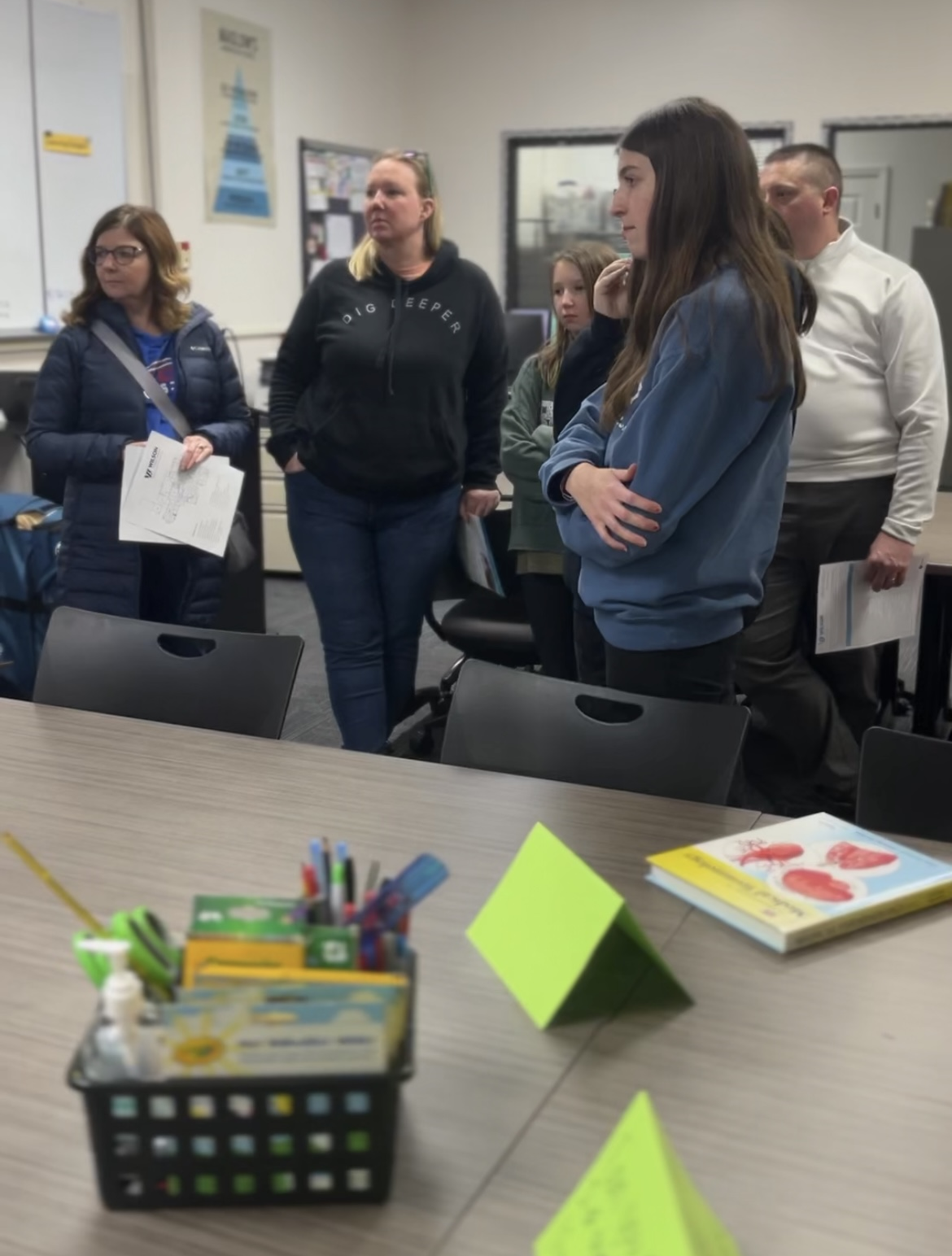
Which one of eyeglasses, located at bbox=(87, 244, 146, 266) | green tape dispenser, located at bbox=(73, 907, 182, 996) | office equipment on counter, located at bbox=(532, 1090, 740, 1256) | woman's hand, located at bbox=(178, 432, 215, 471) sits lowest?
office equipment on counter, located at bbox=(532, 1090, 740, 1256)

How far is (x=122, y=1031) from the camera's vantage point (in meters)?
0.73

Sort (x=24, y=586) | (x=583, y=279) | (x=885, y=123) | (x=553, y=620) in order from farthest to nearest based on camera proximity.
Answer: (x=885, y=123) → (x=24, y=586) → (x=553, y=620) → (x=583, y=279)

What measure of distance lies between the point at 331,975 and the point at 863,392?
2.12 metres

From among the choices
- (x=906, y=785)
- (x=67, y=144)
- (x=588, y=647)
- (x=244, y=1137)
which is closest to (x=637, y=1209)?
(x=244, y=1137)

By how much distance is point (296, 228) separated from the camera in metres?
5.70

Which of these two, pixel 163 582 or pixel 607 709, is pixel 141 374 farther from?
pixel 607 709

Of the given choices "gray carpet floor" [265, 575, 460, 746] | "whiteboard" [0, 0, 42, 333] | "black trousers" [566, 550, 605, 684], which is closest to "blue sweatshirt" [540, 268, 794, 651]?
"black trousers" [566, 550, 605, 684]

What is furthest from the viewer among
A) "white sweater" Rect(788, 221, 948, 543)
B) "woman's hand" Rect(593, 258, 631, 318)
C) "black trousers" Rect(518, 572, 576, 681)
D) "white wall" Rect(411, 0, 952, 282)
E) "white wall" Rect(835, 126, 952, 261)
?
"white wall" Rect(835, 126, 952, 261)

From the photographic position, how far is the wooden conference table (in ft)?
2.53

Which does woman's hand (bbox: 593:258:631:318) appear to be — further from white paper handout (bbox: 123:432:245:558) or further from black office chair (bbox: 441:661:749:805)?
white paper handout (bbox: 123:432:245:558)

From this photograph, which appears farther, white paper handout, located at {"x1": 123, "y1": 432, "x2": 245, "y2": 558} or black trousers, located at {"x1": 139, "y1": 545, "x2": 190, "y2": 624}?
black trousers, located at {"x1": 139, "y1": 545, "x2": 190, "y2": 624}

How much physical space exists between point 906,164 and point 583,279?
400cm

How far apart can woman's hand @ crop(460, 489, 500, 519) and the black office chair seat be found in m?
0.44

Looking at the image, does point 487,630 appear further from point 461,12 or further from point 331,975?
point 461,12
